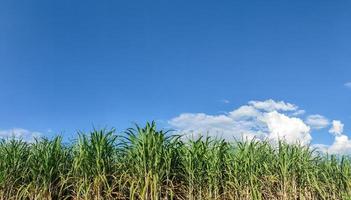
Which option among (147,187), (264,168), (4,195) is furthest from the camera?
(264,168)

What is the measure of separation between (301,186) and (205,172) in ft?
5.84

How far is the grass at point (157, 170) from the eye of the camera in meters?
7.39

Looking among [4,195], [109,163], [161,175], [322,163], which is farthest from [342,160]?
[4,195]

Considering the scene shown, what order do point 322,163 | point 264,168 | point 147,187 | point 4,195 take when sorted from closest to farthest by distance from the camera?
point 147,187
point 4,195
point 264,168
point 322,163

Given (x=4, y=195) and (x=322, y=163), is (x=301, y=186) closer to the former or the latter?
(x=322, y=163)

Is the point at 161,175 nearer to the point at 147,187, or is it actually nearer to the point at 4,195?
the point at 147,187

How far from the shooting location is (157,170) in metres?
7.38

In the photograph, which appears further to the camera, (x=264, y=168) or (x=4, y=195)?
(x=264, y=168)

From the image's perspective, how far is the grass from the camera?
7.39 m

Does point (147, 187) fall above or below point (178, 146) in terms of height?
below

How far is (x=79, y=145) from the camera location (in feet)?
25.1

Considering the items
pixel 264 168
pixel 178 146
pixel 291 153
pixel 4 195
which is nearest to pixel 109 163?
pixel 178 146

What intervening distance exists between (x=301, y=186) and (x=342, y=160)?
1.17m

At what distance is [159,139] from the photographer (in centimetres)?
755
